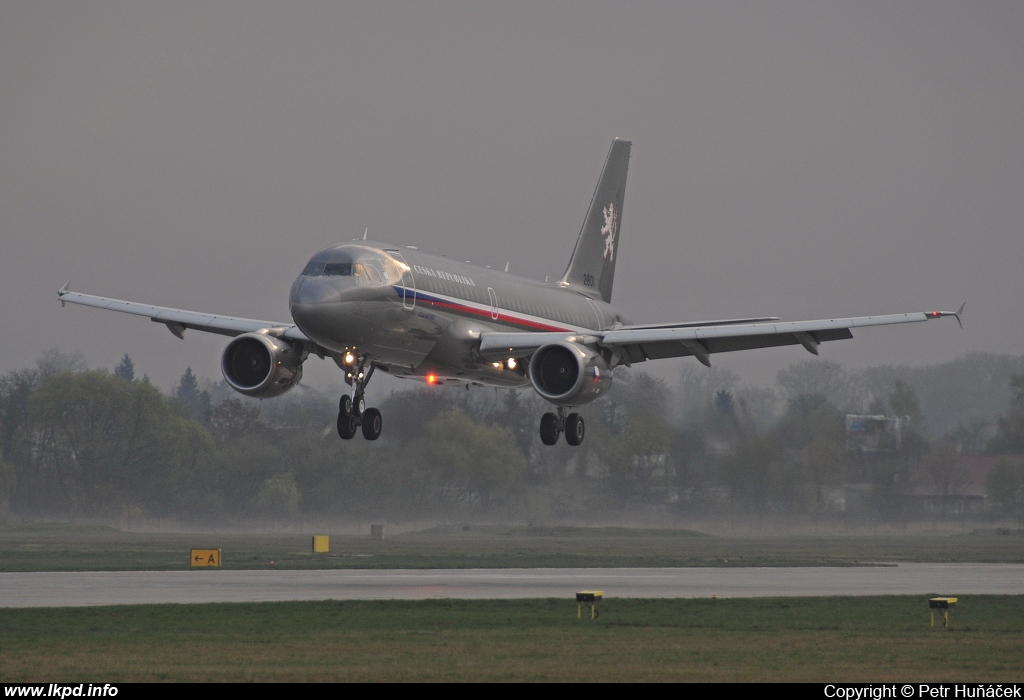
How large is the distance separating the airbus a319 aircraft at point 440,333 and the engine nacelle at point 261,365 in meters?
0.04

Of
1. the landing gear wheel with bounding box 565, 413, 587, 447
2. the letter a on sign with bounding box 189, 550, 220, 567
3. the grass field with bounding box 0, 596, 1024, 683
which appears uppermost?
the landing gear wheel with bounding box 565, 413, 587, 447

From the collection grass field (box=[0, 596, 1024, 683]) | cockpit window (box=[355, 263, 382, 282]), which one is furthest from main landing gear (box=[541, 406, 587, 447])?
grass field (box=[0, 596, 1024, 683])

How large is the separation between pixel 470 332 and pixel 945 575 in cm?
2033

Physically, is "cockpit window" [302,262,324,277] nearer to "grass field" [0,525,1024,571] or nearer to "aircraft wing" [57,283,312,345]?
"aircraft wing" [57,283,312,345]

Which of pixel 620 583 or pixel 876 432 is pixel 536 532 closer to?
pixel 876 432

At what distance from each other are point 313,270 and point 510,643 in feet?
50.3

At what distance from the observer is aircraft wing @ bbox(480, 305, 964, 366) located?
4366 centimetres

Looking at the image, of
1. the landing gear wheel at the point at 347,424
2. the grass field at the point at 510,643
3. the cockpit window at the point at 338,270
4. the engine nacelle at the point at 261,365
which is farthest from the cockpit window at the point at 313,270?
the grass field at the point at 510,643

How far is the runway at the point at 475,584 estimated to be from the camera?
3819 centimetres

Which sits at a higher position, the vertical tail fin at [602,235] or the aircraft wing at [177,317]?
the vertical tail fin at [602,235]

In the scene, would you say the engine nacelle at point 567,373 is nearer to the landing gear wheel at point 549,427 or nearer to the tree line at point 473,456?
the landing gear wheel at point 549,427

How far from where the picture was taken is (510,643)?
90.5 feet

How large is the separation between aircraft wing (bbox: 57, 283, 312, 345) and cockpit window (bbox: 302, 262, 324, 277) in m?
8.26

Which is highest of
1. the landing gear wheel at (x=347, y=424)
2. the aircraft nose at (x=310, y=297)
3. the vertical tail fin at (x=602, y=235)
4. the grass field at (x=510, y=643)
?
the vertical tail fin at (x=602, y=235)
